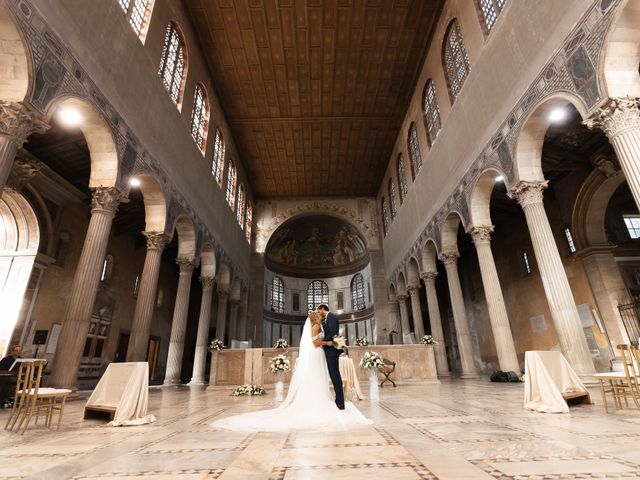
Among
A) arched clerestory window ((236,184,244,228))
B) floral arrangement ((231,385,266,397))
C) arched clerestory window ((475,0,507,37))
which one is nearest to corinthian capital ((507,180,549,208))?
arched clerestory window ((475,0,507,37))

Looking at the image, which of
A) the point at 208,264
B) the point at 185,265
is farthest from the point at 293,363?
the point at 208,264

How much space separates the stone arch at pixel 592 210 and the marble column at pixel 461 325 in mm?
4447

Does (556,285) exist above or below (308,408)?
above

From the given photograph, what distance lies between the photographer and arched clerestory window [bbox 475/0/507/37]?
402 inches

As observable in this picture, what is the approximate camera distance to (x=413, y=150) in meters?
18.8

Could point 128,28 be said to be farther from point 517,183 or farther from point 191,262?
point 517,183

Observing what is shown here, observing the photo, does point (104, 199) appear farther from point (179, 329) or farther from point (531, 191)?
point (531, 191)

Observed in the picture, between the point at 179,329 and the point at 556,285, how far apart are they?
1276 centimetres

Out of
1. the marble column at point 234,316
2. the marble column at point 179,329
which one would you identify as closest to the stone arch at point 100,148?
the marble column at point 179,329

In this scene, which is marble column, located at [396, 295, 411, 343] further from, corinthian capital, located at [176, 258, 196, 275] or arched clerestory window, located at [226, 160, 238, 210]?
corinthian capital, located at [176, 258, 196, 275]

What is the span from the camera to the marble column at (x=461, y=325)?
1360cm

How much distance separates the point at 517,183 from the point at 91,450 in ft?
33.3

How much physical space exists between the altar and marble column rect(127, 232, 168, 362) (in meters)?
2.46

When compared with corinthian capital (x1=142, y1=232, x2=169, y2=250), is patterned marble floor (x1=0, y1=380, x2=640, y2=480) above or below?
below
